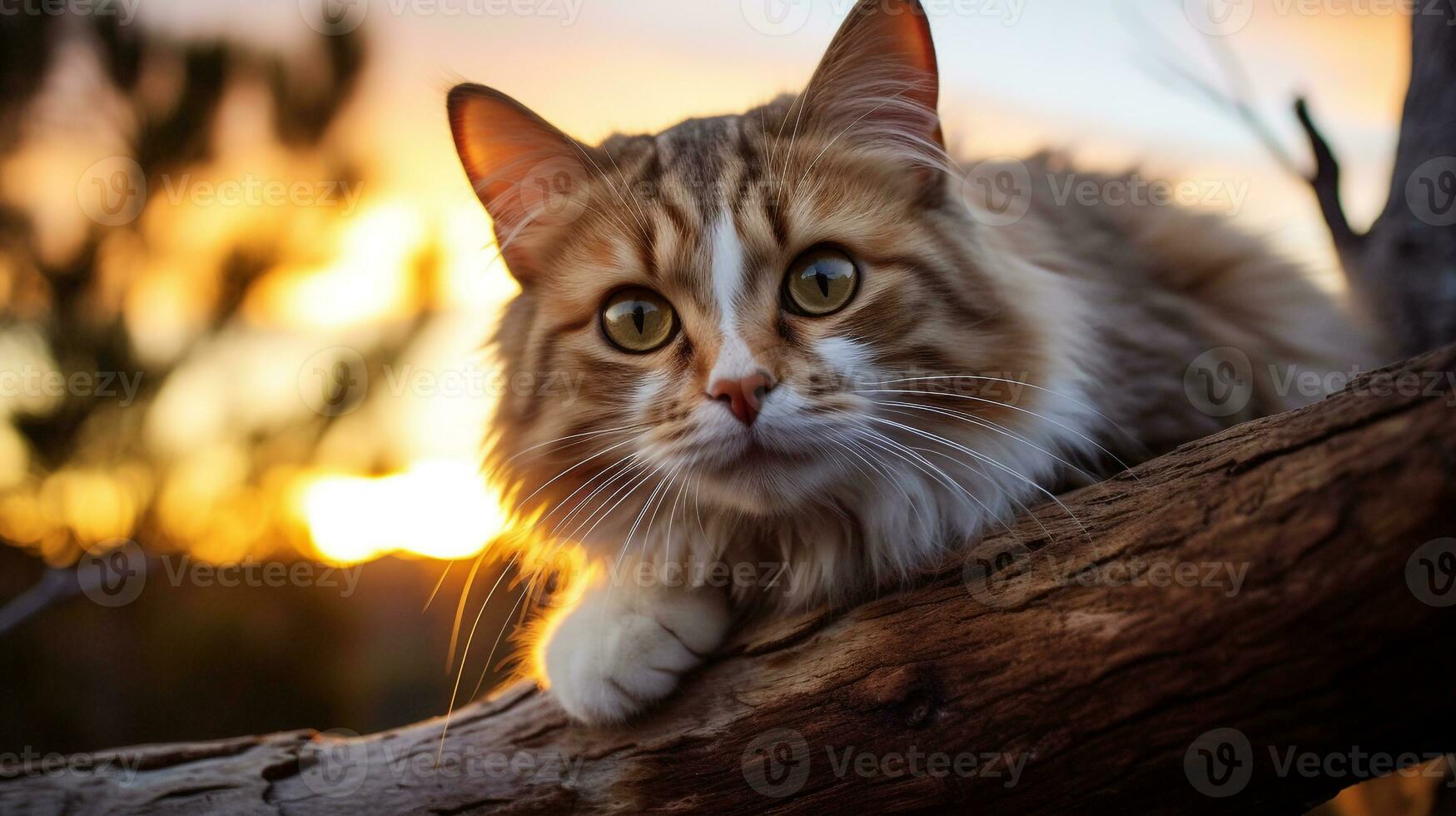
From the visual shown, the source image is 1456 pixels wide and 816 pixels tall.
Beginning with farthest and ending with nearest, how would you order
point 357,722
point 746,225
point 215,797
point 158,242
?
point 357,722
point 158,242
point 215,797
point 746,225

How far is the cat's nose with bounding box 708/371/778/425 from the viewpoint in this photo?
108cm

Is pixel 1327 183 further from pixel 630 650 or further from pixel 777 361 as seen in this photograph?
pixel 630 650

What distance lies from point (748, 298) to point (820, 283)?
0.41 feet

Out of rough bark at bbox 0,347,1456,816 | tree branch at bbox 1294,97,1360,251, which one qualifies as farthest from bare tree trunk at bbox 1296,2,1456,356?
rough bark at bbox 0,347,1456,816

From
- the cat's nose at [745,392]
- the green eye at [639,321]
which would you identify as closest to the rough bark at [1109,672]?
the cat's nose at [745,392]

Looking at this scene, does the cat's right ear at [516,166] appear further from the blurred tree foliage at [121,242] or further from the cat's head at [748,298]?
the blurred tree foliage at [121,242]

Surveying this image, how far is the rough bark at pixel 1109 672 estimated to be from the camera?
79 centimetres

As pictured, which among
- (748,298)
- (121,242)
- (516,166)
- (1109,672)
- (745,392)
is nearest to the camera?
(1109,672)

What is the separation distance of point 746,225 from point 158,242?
237 cm

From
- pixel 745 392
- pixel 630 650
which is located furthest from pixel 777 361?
pixel 630 650

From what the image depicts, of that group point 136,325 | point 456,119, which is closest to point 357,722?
point 136,325

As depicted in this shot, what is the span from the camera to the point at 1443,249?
1.71 m

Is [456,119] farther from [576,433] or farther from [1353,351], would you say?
[1353,351]

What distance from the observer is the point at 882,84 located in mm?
1401
